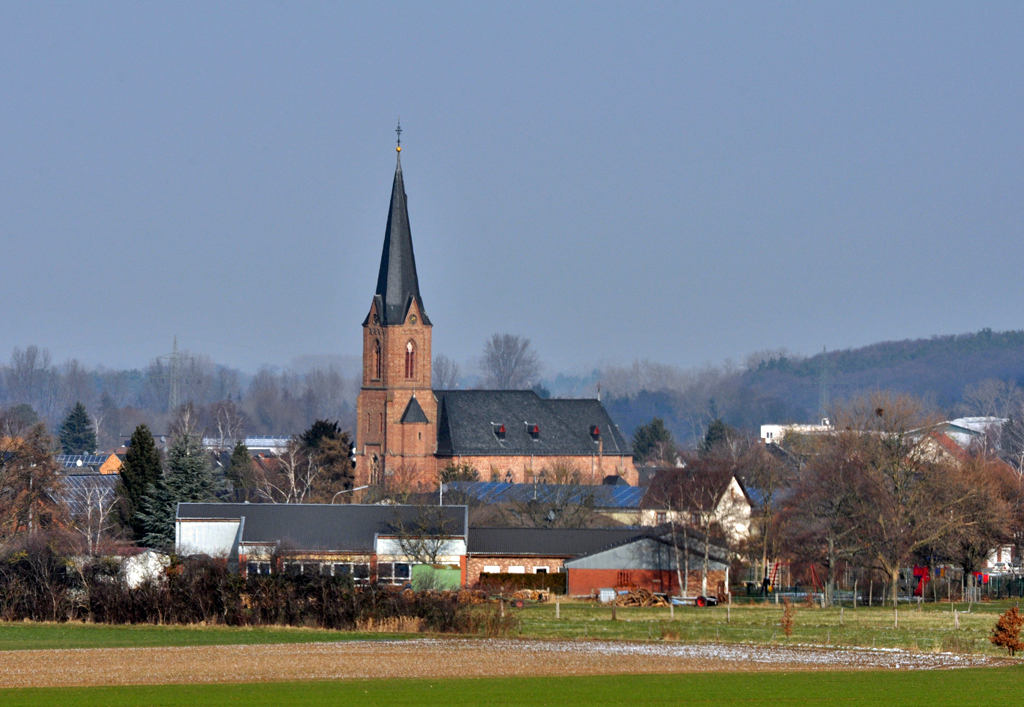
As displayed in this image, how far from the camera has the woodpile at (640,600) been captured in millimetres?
53375

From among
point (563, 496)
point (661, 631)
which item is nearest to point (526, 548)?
point (563, 496)

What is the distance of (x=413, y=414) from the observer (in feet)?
305

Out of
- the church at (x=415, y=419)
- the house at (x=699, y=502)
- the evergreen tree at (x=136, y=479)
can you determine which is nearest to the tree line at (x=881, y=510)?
the house at (x=699, y=502)

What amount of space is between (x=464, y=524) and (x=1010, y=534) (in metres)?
24.1

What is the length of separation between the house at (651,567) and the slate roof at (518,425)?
3805 centimetres

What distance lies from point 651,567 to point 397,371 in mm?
38868

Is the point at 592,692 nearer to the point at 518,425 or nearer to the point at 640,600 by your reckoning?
the point at 640,600

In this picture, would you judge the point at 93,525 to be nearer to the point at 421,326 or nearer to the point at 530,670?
the point at 421,326

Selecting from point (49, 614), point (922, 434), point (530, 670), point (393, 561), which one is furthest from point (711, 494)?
point (530, 670)

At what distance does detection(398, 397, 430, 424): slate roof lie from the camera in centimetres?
9281

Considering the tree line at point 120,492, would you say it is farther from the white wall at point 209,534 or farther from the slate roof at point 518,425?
the slate roof at point 518,425

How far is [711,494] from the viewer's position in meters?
64.9

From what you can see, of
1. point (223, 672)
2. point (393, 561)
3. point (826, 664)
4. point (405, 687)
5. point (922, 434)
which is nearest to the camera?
point (405, 687)

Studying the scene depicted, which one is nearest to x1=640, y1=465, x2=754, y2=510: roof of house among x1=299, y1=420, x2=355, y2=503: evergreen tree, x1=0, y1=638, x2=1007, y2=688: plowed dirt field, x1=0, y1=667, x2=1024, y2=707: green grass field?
x1=299, y1=420, x2=355, y2=503: evergreen tree
